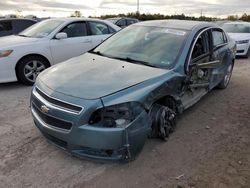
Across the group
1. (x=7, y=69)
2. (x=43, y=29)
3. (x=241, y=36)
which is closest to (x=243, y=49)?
(x=241, y=36)

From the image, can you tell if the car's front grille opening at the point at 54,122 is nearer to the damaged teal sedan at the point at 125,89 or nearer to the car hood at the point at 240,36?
the damaged teal sedan at the point at 125,89

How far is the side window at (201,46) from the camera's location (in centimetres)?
425

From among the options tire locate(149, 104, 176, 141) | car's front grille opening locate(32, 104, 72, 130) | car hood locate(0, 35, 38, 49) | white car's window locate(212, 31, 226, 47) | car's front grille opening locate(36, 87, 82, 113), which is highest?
white car's window locate(212, 31, 226, 47)

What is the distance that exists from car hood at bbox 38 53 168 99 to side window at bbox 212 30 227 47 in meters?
2.22

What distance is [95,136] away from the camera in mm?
2799

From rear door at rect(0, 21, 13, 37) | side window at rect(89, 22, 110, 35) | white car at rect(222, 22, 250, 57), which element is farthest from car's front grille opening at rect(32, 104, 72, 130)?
white car at rect(222, 22, 250, 57)

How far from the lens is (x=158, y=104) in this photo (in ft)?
11.8

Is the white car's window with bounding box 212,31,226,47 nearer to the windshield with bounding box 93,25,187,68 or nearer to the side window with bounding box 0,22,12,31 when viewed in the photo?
the windshield with bounding box 93,25,187,68

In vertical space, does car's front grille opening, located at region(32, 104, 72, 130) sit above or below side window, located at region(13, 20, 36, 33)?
below

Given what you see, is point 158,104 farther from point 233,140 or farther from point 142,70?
point 233,140

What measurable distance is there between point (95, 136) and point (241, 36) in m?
10.3

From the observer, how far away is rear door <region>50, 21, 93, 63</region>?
6601 millimetres

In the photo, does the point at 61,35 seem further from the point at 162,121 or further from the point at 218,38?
the point at 162,121

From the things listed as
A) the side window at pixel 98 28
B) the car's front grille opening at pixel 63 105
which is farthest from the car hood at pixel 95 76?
the side window at pixel 98 28
